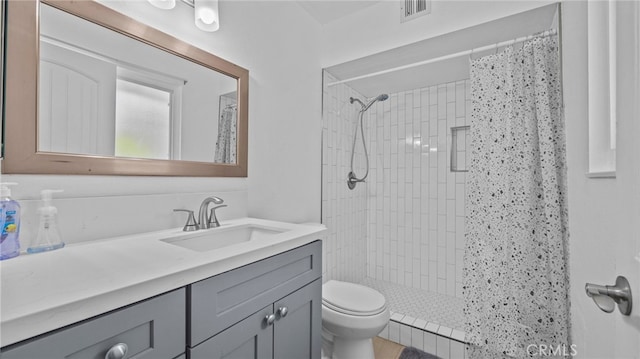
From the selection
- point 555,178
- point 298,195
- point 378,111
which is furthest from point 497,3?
point 298,195

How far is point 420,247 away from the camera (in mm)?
2543

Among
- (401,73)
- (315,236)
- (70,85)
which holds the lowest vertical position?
(315,236)

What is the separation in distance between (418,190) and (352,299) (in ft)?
4.37

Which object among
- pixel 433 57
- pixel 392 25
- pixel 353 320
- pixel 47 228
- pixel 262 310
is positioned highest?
pixel 392 25

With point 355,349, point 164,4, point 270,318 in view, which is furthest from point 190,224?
point 355,349

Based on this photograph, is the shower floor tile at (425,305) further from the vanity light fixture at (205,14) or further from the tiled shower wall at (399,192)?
the vanity light fixture at (205,14)

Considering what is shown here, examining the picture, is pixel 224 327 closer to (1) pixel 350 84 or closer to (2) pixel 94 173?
(2) pixel 94 173

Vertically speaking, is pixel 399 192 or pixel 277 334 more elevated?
pixel 399 192

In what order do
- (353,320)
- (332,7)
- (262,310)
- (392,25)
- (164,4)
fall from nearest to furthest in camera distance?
1. (262,310)
2. (164,4)
3. (353,320)
4. (392,25)
5. (332,7)

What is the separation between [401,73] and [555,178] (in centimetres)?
128

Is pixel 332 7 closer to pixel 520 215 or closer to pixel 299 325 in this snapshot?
pixel 520 215

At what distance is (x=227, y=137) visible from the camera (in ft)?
4.43

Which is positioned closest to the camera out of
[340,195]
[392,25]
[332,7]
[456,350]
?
[456,350]

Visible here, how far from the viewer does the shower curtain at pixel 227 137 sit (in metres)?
1.32
